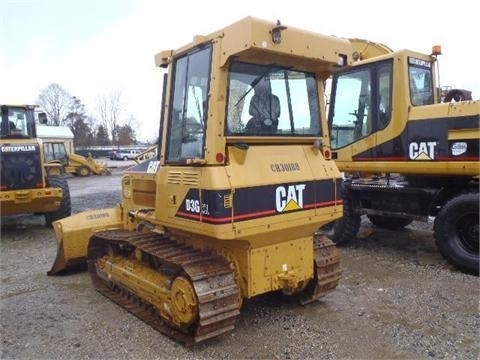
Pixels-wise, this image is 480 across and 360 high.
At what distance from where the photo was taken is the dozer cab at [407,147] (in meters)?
5.88

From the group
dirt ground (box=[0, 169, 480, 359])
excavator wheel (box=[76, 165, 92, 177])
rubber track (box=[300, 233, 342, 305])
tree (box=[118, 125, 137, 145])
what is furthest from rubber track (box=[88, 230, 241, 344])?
tree (box=[118, 125, 137, 145])

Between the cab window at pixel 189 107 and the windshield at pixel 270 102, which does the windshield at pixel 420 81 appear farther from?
the cab window at pixel 189 107

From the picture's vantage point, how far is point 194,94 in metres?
4.10

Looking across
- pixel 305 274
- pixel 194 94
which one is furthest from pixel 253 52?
pixel 305 274

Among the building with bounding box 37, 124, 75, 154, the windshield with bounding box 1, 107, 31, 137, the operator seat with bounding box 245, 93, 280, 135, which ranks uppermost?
the building with bounding box 37, 124, 75, 154

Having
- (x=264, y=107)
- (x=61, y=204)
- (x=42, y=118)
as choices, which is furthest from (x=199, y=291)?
(x=42, y=118)

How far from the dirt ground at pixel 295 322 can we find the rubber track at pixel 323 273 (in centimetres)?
15

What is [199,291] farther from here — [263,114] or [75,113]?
[75,113]

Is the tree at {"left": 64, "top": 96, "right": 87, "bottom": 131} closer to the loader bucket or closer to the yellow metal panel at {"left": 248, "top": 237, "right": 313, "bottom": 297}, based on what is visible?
the loader bucket

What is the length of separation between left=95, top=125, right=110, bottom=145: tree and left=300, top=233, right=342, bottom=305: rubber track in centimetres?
6005

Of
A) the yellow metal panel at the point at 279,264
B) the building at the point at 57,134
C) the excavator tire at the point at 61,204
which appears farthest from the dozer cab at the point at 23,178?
the building at the point at 57,134

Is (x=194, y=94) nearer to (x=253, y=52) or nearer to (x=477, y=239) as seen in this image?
(x=253, y=52)

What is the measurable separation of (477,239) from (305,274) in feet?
8.81

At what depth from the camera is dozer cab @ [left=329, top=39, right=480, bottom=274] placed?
588cm
